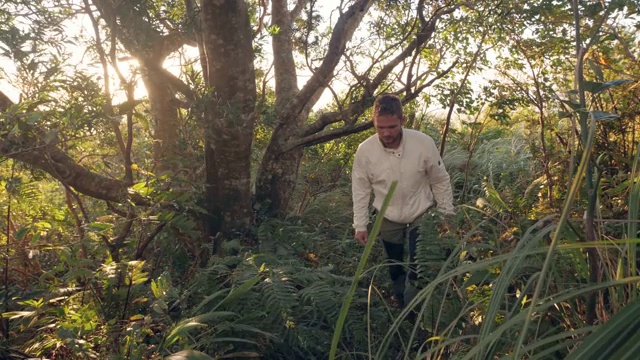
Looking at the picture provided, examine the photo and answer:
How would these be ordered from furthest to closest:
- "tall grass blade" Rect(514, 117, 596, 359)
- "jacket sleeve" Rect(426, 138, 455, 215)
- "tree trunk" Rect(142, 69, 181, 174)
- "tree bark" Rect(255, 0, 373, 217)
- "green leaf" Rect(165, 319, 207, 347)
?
"tree trunk" Rect(142, 69, 181, 174) → "tree bark" Rect(255, 0, 373, 217) → "jacket sleeve" Rect(426, 138, 455, 215) → "green leaf" Rect(165, 319, 207, 347) → "tall grass blade" Rect(514, 117, 596, 359)

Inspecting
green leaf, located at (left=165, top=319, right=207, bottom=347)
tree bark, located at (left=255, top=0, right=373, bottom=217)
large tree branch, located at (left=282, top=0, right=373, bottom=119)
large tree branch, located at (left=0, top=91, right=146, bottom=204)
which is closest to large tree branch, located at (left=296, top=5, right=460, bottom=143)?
tree bark, located at (left=255, top=0, right=373, bottom=217)

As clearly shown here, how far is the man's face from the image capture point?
4836 mm

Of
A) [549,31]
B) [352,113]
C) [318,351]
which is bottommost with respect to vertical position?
[318,351]

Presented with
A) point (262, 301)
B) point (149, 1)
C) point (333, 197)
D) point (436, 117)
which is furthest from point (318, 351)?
point (436, 117)

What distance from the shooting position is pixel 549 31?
245 inches

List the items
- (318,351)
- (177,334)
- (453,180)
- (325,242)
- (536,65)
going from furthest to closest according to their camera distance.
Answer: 1. (453,180)
2. (325,242)
3. (536,65)
4. (318,351)
5. (177,334)

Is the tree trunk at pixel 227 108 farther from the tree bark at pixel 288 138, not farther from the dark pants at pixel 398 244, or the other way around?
the dark pants at pixel 398 244

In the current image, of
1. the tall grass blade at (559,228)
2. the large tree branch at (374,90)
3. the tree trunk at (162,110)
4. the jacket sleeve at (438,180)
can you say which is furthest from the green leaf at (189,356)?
the tree trunk at (162,110)

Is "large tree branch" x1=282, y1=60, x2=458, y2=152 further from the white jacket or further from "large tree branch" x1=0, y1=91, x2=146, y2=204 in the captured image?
the white jacket

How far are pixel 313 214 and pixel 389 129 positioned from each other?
3589 mm

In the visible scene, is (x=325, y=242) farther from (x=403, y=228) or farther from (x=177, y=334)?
(x=177, y=334)

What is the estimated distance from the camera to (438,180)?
512 cm

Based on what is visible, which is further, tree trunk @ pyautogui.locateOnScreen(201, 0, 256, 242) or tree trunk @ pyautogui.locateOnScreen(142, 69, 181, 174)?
tree trunk @ pyautogui.locateOnScreen(142, 69, 181, 174)

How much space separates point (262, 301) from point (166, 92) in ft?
16.2
